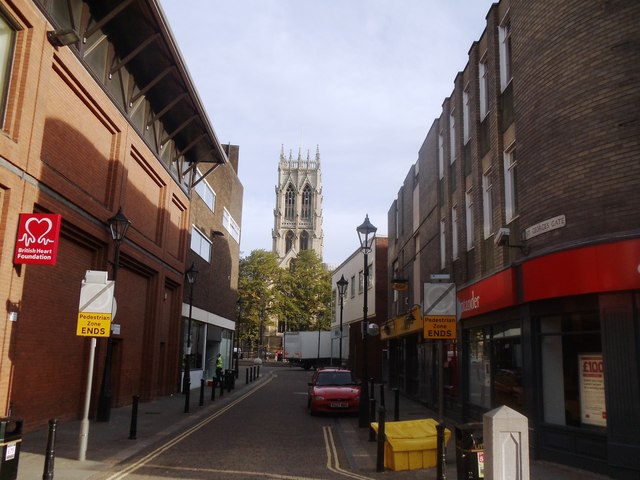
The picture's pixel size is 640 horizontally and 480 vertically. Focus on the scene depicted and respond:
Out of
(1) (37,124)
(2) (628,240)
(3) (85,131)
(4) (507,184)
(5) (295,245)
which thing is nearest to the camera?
(2) (628,240)

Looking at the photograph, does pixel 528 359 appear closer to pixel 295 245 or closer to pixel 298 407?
pixel 298 407

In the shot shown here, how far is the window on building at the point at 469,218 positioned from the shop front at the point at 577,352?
3842 millimetres

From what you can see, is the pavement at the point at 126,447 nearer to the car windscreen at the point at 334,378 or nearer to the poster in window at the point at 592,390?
the poster in window at the point at 592,390

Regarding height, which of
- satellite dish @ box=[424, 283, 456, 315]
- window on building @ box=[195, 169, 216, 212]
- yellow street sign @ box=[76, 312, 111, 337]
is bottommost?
yellow street sign @ box=[76, 312, 111, 337]

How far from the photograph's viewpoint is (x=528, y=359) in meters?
11.8

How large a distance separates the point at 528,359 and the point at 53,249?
9.80 m

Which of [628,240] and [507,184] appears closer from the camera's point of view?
[628,240]

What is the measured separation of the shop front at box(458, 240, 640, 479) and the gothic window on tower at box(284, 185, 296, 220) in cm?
11082

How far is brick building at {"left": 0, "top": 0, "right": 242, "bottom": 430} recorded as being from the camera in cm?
1238

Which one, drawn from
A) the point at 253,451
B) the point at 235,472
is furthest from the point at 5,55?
the point at 253,451

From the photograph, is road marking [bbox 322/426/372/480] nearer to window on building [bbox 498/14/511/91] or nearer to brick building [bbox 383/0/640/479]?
brick building [bbox 383/0/640/479]

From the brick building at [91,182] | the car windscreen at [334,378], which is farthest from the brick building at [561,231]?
the brick building at [91,182]

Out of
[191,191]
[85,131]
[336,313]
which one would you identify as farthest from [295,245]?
[85,131]

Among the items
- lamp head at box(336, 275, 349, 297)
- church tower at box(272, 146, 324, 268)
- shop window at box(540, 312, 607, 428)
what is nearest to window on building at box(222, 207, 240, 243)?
lamp head at box(336, 275, 349, 297)
